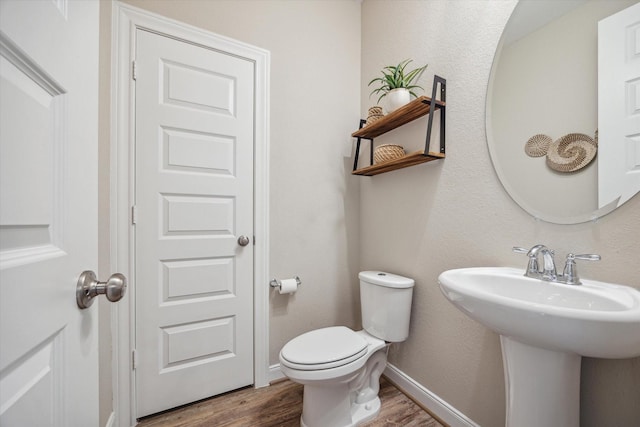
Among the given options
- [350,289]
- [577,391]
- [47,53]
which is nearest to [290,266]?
[350,289]

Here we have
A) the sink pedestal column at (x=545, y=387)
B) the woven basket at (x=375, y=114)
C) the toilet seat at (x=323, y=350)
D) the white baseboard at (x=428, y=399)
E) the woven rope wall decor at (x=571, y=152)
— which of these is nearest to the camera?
the sink pedestal column at (x=545, y=387)

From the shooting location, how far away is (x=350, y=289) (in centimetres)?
203

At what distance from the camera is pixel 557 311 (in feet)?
2.19

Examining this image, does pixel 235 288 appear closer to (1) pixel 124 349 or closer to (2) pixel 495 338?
(1) pixel 124 349

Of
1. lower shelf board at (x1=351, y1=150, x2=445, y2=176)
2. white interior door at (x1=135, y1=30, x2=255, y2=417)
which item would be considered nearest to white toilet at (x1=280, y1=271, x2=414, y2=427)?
white interior door at (x1=135, y1=30, x2=255, y2=417)

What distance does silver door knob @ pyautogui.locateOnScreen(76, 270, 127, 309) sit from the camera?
0.49 meters

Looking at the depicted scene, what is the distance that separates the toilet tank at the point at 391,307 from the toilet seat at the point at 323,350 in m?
0.17

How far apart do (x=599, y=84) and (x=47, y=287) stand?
5.02 ft

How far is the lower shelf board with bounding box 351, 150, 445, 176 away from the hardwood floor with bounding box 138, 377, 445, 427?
4.38ft

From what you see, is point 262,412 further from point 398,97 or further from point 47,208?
point 398,97

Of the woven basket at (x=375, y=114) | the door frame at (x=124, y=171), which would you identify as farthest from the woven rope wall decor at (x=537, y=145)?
the door frame at (x=124, y=171)

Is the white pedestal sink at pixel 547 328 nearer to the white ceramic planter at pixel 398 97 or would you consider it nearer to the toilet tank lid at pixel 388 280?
the toilet tank lid at pixel 388 280

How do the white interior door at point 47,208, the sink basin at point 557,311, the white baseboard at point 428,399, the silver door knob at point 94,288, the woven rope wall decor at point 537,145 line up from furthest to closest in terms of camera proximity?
the white baseboard at point 428,399 < the woven rope wall decor at point 537,145 < the sink basin at point 557,311 < the silver door knob at point 94,288 < the white interior door at point 47,208

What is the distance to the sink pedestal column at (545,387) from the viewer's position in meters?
0.84
